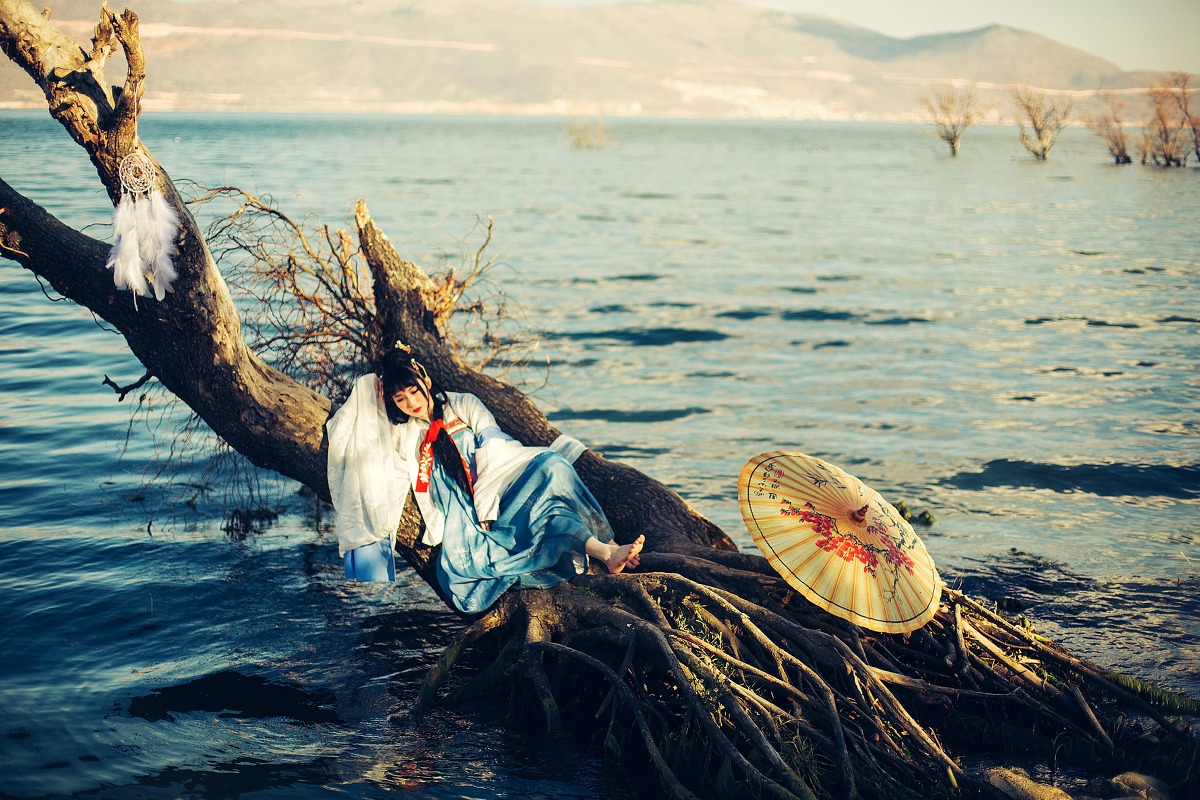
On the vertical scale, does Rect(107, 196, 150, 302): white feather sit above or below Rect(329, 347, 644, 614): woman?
above

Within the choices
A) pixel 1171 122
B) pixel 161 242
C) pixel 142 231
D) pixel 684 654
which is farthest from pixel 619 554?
pixel 1171 122

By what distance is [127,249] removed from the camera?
6.57 m

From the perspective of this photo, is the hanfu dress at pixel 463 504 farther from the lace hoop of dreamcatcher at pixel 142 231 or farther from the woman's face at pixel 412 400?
the lace hoop of dreamcatcher at pixel 142 231

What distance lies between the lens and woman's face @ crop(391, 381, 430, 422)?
6.75m

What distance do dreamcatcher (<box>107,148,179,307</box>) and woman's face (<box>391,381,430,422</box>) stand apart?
1733 mm

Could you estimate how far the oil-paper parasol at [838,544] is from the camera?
602 centimetres

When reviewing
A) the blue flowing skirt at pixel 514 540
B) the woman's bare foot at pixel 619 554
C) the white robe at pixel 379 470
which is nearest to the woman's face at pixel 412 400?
the white robe at pixel 379 470

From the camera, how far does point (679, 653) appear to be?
600 cm

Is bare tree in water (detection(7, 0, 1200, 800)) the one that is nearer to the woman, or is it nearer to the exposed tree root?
the exposed tree root

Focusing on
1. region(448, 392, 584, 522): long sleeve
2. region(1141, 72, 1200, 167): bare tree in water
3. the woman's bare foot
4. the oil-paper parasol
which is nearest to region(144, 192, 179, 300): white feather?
region(448, 392, 584, 522): long sleeve

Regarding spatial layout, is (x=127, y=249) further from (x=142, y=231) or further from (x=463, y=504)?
(x=463, y=504)

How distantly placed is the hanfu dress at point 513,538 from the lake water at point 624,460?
935 mm

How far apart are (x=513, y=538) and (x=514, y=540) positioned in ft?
0.05

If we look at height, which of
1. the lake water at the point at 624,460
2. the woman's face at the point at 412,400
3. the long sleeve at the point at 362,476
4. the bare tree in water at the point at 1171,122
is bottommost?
the lake water at the point at 624,460
